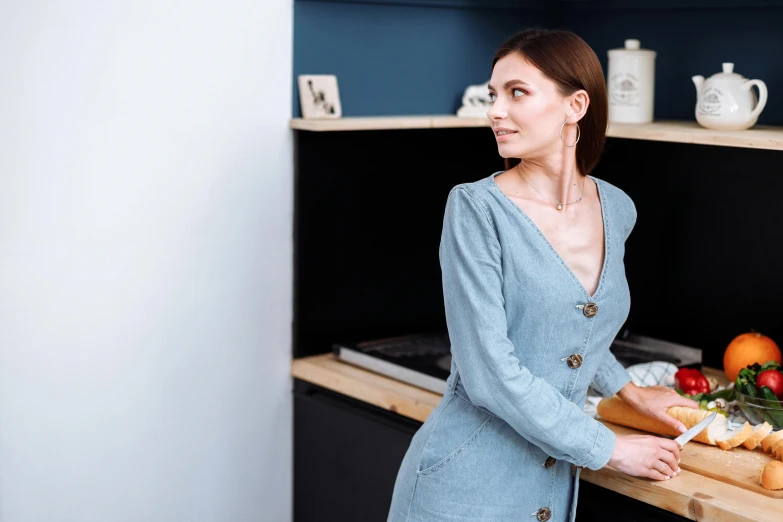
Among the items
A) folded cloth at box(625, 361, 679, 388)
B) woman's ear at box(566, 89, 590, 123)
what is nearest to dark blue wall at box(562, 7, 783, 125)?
folded cloth at box(625, 361, 679, 388)

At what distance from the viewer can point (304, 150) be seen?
205cm

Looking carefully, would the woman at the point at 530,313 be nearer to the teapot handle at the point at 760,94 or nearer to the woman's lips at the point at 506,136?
the woman's lips at the point at 506,136

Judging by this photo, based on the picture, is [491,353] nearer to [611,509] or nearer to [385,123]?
[611,509]

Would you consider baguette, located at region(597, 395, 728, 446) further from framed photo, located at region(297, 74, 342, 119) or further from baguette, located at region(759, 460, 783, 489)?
framed photo, located at region(297, 74, 342, 119)

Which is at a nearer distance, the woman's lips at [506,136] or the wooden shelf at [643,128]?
the woman's lips at [506,136]

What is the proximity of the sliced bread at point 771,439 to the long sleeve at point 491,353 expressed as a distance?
344 mm

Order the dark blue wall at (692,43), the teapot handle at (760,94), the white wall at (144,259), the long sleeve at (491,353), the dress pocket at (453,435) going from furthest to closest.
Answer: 1. the dark blue wall at (692,43)
2. the teapot handle at (760,94)
3. the white wall at (144,259)
4. the dress pocket at (453,435)
5. the long sleeve at (491,353)

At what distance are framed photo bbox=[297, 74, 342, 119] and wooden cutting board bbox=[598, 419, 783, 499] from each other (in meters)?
0.93

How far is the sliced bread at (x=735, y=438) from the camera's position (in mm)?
1605

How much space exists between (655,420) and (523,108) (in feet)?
1.90

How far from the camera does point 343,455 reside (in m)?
2.05

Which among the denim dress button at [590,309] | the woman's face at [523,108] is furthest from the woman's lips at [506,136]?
the denim dress button at [590,309]

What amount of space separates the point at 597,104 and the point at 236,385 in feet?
3.14

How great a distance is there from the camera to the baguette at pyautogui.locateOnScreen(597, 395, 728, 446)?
5.36 ft
